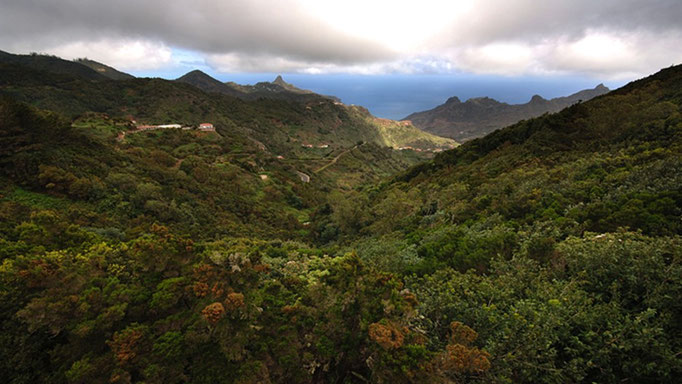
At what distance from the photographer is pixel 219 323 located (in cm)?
587

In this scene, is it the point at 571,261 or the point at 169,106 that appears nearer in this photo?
the point at 571,261

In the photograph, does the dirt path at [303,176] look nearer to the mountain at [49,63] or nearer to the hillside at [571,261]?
the hillside at [571,261]

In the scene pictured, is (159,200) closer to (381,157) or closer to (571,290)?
(571,290)

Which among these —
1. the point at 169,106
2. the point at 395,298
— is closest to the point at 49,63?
the point at 169,106

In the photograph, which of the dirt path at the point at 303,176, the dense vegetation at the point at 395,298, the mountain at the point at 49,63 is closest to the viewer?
the dense vegetation at the point at 395,298

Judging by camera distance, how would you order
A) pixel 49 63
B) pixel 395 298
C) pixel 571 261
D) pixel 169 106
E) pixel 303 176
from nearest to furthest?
pixel 395 298 → pixel 571 261 → pixel 303 176 → pixel 169 106 → pixel 49 63

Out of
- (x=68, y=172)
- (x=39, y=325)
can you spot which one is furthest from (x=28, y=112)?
(x=39, y=325)

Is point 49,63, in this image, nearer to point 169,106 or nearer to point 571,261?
point 169,106

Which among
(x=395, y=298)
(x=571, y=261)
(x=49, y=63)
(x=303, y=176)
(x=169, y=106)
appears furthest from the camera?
(x=49, y=63)

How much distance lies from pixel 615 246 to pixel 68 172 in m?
33.4

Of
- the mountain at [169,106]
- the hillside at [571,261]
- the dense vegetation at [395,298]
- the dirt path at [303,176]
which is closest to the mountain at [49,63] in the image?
the mountain at [169,106]

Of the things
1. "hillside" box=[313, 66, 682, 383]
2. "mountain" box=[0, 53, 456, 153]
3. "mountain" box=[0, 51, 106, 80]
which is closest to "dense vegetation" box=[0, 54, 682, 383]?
"hillside" box=[313, 66, 682, 383]

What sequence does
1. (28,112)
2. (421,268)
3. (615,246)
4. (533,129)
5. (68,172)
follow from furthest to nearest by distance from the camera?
(533,129), (28,112), (68,172), (421,268), (615,246)

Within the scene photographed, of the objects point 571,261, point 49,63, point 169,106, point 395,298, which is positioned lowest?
point 395,298
